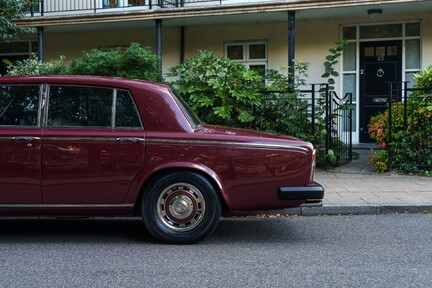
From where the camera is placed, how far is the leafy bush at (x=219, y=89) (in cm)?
964

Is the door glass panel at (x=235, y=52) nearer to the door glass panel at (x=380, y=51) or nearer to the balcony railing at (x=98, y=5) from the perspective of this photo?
the balcony railing at (x=98, y=5)

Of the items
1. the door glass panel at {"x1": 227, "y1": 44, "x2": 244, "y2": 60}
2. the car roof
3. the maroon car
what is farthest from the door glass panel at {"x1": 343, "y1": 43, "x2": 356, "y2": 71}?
the car roof

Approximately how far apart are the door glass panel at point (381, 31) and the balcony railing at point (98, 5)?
3264 mm

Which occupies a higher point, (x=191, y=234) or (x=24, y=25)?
(x=24, y=25)

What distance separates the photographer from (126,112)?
214 inches

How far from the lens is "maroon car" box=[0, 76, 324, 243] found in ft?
17.0

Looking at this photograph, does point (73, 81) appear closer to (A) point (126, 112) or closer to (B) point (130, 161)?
(A) point (126, 112)

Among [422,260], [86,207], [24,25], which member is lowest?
[422,260]

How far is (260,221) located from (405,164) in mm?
4225

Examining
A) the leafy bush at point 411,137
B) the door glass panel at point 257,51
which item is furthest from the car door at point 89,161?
the door glass panel at point 257,51

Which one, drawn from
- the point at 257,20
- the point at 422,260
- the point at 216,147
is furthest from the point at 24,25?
the point at 422,260

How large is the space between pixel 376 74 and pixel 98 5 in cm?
805

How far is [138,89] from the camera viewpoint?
548cm

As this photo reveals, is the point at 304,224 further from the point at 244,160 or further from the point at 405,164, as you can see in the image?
the point at 405,164
